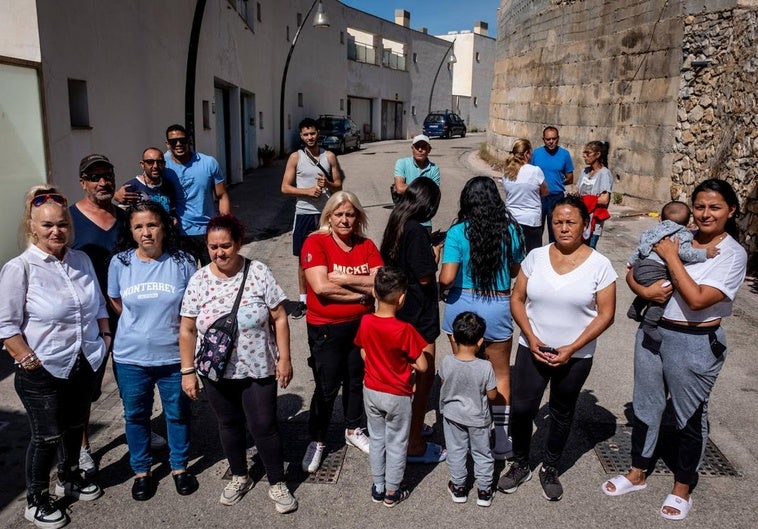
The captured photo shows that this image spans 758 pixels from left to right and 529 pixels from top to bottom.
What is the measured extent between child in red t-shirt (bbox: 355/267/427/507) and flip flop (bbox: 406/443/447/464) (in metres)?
0.41

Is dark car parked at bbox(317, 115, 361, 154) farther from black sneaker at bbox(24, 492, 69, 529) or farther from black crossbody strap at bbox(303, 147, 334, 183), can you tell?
black sneaker at bbox(24, 492, 69, 529)

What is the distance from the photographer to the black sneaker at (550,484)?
363cm

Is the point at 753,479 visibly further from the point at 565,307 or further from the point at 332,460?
the point at 332,460

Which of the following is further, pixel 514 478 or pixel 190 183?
pixel 190 183

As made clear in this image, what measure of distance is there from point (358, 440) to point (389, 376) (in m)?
0.97

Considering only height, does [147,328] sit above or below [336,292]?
below

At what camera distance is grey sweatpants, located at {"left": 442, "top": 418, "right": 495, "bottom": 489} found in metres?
3.49

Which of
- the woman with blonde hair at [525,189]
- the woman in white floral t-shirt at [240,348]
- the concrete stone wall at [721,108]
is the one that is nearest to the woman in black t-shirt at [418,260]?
the woman in white floral t-shirt at [240,348]

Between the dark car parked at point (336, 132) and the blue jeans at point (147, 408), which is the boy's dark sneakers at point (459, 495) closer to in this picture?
the blue jeans at point (147, 408)

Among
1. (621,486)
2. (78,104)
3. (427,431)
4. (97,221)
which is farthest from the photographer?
(78,104)

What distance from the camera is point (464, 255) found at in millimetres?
3701

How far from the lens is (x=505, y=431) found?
158 inches

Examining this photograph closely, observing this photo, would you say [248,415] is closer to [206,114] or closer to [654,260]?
[654,260]

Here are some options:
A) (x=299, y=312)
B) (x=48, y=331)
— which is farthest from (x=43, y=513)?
(x=299, y=312)
